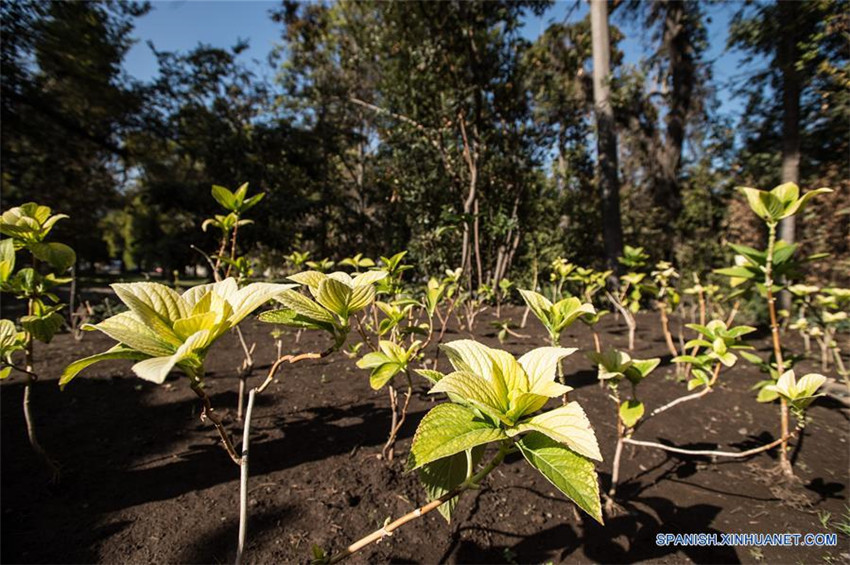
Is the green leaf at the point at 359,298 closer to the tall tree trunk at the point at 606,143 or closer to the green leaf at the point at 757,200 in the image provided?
the green leaf at the point at 757,200

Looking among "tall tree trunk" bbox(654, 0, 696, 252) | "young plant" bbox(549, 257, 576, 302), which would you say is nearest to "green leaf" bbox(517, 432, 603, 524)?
"young plant" bbox(549, 257, 576, 302)

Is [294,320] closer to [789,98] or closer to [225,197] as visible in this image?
[225,197]

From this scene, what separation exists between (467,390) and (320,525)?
3.19 ft

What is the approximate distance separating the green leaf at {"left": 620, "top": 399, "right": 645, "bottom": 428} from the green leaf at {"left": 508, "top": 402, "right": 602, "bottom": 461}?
2.40 feet

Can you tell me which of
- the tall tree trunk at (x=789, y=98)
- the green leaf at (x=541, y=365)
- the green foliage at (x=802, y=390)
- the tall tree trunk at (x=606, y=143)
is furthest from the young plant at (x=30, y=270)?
the tall tree trunk at (x=789, y=98)

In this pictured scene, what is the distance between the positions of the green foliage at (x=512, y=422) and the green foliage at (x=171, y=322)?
35 cm

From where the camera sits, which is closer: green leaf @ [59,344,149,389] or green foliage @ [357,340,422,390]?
green leaf @ [59,344,149,389]

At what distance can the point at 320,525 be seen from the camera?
120cm

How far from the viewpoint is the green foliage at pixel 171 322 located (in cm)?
57

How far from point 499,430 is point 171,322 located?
1.97 feet

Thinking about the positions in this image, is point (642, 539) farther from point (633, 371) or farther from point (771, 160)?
point (771, 160)

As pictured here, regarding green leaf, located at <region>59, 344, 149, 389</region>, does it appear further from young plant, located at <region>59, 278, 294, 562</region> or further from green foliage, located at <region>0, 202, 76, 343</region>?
green foliage, located at <region>0, 202, 76, 343</region>

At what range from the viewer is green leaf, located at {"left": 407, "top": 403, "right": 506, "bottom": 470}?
1.69 feet

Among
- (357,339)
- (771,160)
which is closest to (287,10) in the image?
(357,339)
